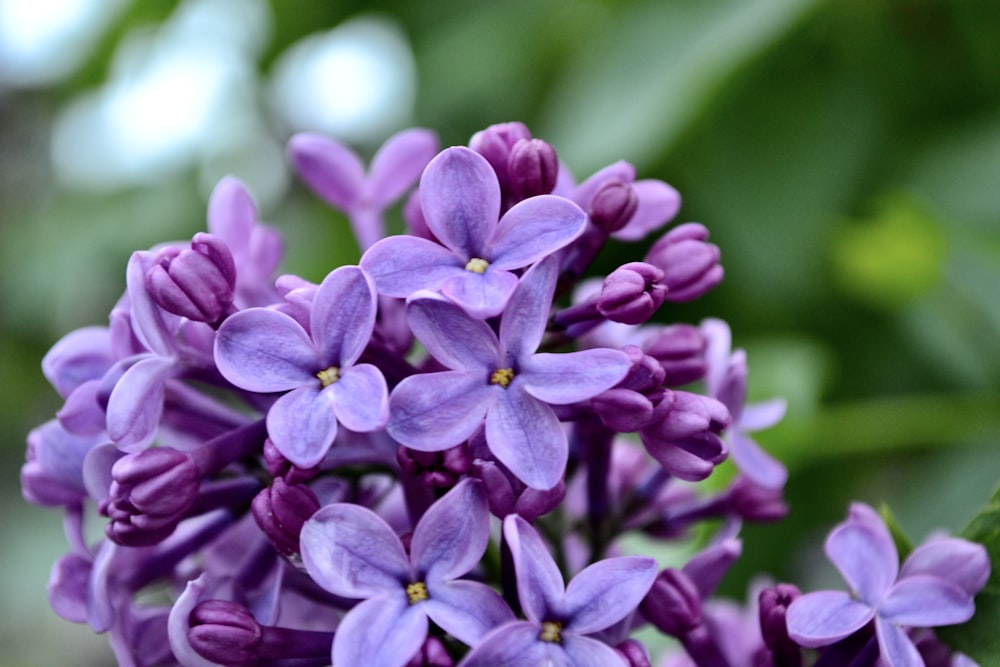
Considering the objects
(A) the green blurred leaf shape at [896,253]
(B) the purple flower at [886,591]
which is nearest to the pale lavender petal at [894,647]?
(B) the purple flower at [886,591]

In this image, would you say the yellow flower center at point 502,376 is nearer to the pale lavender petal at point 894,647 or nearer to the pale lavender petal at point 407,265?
the pale lavender petal at point 407,265

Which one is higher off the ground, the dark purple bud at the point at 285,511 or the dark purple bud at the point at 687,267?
the dark purple bud at the point at 687,267

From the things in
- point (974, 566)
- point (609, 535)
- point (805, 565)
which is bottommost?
point (805, 565)

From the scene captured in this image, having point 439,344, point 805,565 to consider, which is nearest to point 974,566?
point 439,344

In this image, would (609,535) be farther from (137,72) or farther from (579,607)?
(137,72)

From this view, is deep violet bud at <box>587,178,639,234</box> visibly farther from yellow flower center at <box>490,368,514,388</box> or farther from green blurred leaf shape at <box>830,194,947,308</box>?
green blurred leaf shape at <box>830,194,947,308</box>
